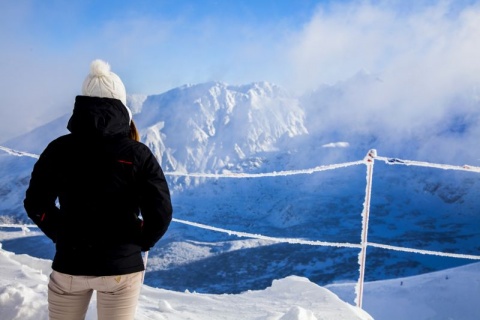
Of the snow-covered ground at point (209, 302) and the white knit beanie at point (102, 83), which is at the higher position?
the white knit beanie at point (102, 83)

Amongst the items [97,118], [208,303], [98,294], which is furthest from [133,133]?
[208,303]

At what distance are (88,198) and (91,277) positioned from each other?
1.13 ft

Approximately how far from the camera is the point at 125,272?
1.93m

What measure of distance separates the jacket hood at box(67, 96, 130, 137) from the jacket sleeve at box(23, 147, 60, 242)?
18cm

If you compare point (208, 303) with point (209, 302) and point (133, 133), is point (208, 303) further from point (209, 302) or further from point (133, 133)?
point (133, 133)

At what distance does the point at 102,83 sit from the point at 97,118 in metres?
0.20

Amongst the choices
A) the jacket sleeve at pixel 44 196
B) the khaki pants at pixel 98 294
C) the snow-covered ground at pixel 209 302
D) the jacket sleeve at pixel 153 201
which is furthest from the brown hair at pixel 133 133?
the snow-covered ground at pixel 209 302

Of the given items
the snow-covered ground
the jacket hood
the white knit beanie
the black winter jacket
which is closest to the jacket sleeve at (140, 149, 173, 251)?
the black winter jacket

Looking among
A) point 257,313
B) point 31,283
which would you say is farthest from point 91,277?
point 31,283

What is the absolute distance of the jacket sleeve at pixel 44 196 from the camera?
1942 mm

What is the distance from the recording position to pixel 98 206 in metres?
1.90

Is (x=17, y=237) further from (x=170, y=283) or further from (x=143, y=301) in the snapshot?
(x=143, y=301)

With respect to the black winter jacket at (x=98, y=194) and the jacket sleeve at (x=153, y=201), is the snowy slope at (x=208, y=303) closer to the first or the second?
the black winter jacket at (x=98, y=194)

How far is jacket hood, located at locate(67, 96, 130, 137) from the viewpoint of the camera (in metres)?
1.92
